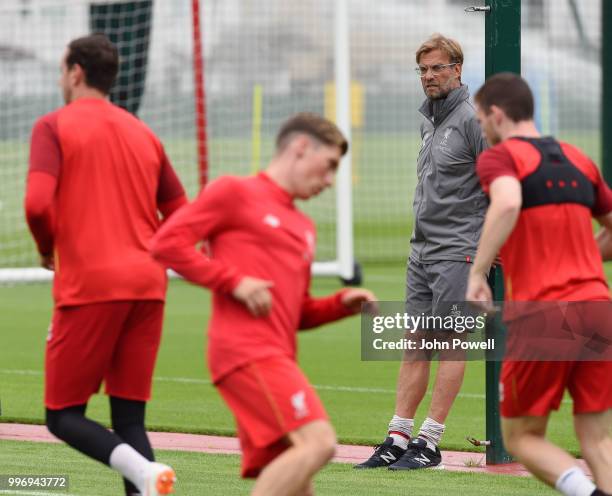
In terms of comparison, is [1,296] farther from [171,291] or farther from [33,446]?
[33,446]

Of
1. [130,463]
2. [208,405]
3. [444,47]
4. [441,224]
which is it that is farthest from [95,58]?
[208,405]

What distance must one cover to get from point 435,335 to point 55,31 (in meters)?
21.4

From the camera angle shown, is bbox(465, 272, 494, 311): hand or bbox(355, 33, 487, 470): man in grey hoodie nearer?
bbox(465, 272, 494, 311): hand

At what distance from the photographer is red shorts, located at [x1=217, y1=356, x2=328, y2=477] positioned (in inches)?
213

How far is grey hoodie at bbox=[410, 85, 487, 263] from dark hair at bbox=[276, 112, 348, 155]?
2.53m

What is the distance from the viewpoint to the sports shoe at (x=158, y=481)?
604 centimetres

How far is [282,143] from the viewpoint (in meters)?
5.71

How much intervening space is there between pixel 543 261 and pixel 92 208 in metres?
1.89

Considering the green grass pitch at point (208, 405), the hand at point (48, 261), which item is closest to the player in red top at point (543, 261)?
the green grass pitch at point (208, 405)

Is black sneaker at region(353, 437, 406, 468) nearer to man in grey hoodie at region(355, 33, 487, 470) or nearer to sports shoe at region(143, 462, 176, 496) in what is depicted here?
man in grey hoodie at region(355, 33, 487, 470)

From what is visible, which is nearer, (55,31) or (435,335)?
(435,335)

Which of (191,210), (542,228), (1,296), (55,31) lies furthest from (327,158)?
(55,31)

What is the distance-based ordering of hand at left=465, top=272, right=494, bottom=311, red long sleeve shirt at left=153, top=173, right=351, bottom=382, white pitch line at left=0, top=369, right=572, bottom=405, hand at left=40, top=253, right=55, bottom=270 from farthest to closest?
1. white pitch line at left=0, top=369, right=572, bottom=405
2. hand at left=40, top=253, right=55, bottom=270
3. hand at left=465, top=272, right=494, bottom=311
4. red long sleeve shirt at left=153, top=173, right=351, bottom=382

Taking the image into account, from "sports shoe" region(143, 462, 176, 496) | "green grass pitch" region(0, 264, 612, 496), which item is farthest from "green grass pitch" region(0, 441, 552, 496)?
"sports shoe" region(143, 462, 176, 496)
